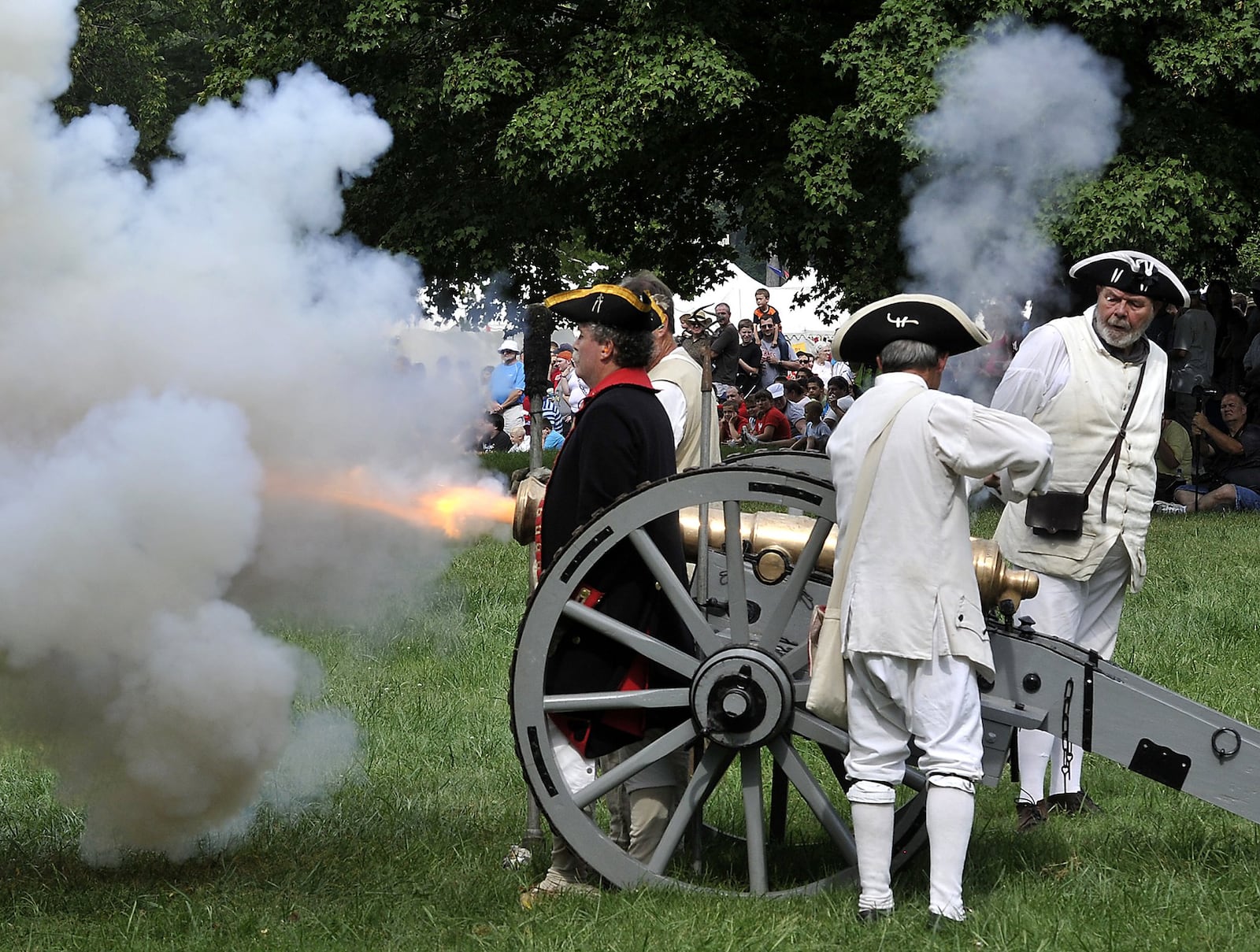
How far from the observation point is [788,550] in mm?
4871

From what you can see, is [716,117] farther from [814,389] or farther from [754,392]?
[754,392]

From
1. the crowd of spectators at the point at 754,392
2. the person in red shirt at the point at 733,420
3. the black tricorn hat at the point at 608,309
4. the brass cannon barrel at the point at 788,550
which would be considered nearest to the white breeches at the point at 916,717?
the brass cannon barrel at the point at 788,550

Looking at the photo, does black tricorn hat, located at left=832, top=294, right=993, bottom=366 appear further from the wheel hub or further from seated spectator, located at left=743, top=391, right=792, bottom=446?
seated spectator, located at left=743, top=391, right=792, bottom=446

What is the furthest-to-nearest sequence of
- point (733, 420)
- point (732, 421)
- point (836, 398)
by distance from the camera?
point (733, 420) < point (732, 421) < point (836, 398)

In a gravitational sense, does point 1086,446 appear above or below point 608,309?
below

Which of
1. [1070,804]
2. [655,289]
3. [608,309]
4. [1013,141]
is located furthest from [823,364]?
[608,309]

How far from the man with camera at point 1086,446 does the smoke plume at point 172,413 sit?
212 cm

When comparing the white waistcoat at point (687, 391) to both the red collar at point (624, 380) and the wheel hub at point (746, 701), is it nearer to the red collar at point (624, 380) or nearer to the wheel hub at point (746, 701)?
the red collar at point (624, 380)

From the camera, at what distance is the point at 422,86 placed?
51.5 ft

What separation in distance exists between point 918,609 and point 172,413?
2055mm

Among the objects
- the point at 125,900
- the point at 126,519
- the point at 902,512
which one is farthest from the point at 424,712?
the point at 902,512

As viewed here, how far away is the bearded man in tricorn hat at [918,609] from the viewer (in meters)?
4.27

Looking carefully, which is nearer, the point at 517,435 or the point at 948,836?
the point at 948,836

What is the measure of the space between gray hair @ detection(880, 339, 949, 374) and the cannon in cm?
39
